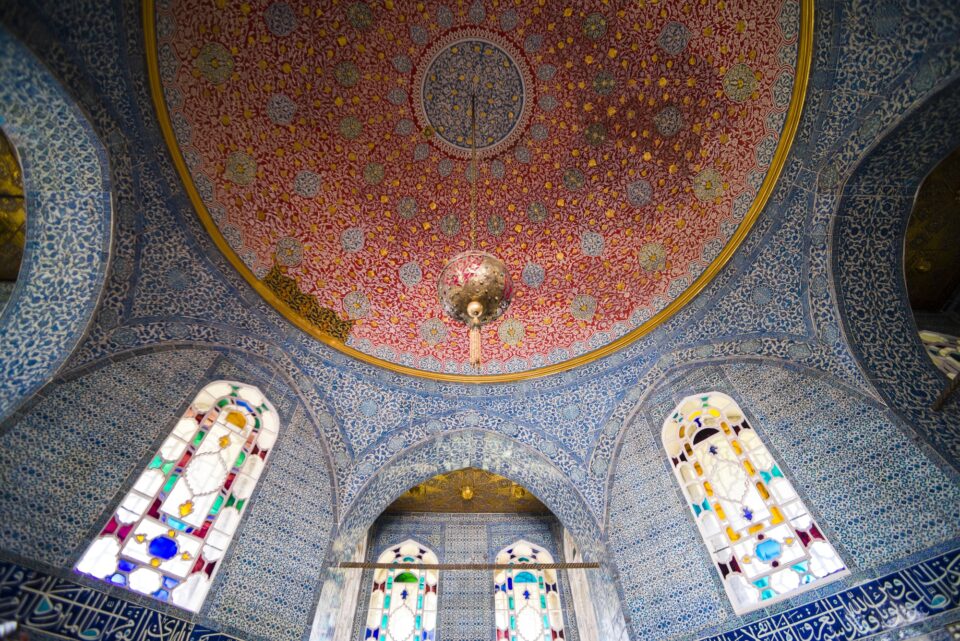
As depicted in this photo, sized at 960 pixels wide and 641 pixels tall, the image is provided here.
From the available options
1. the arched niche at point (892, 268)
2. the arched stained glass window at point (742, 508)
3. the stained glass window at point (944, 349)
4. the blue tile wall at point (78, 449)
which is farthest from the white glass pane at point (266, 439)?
the stained glass window at point (944, 349)

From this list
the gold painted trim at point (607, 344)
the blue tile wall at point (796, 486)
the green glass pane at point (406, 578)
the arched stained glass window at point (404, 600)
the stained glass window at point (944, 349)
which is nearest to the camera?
the blue tile wall at point (796, 486)

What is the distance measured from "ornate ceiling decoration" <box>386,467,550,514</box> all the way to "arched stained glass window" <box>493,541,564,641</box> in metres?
0.63

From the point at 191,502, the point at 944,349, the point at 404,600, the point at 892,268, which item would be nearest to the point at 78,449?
the point at 191,502

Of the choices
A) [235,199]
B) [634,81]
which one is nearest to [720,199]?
[634,81]

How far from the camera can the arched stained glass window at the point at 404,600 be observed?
5992 mm

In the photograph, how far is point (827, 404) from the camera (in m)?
4.43

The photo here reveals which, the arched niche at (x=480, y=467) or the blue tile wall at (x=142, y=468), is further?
the arched niche at (x=480, y=467)

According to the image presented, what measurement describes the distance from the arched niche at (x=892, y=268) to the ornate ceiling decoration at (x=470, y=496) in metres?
4.37

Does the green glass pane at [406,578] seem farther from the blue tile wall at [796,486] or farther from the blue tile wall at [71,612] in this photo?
the blue tile wall at [71,612]

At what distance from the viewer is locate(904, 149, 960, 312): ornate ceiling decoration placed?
206 inches

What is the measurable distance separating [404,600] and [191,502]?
323 cm

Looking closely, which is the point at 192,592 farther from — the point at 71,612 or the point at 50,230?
the point at 50,230

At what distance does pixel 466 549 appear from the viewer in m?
6.92

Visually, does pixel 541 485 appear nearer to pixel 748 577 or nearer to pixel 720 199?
pixel 748 577
